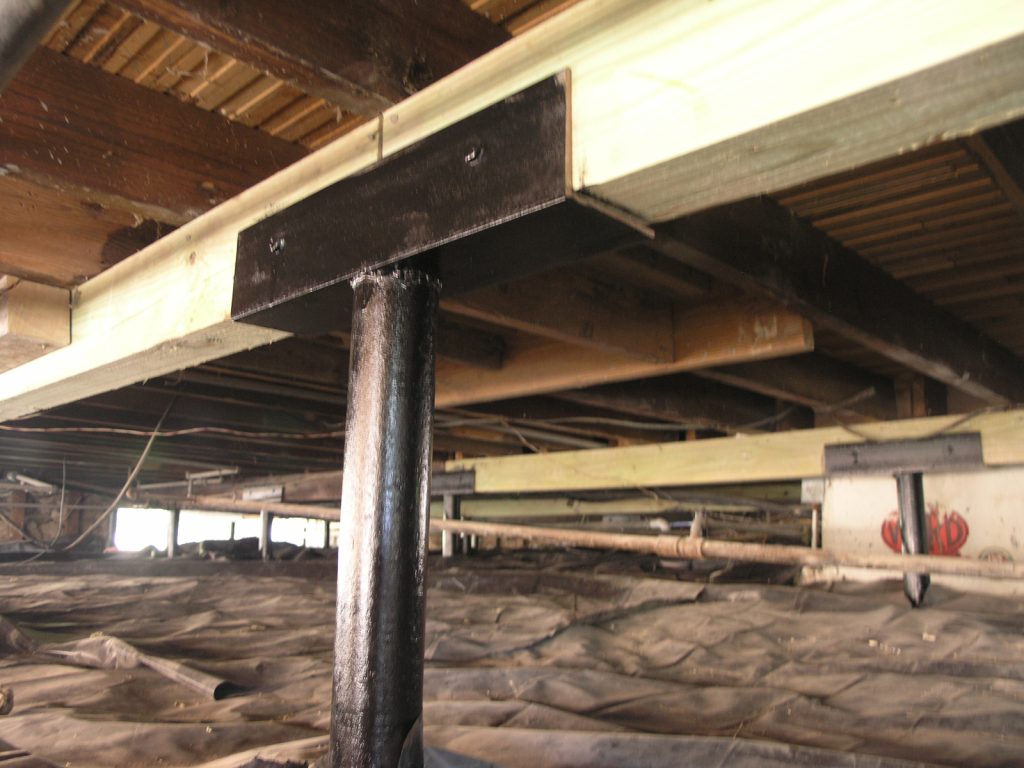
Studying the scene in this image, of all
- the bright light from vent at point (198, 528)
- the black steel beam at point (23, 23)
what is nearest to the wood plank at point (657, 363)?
the black steel beam at point (23, 23)

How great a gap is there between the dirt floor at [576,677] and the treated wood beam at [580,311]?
3.16 ft

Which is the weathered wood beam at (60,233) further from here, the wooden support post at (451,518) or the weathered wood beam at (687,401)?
the wooden support post at (451,518)

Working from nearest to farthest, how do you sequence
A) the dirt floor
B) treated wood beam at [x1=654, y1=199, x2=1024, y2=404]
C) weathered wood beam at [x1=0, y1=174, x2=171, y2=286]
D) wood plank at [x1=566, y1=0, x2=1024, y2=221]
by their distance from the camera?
wood plank at [x1=566, y1=0, x2=1024, y2=221], the dirt floor, treated wood beam at [x1=654, y1=199, x2=1024, y2=404], weathered wood beam at [x1=0, y1=174, x2=171, y2=286]

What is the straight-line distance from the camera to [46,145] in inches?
54.9

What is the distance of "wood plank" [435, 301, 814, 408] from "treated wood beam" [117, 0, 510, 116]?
4.45 ft

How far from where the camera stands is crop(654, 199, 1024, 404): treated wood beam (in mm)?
1653

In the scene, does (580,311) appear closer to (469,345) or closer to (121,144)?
(469,345)

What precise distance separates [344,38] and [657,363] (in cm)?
160

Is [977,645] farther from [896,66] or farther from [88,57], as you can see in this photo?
[88,57]

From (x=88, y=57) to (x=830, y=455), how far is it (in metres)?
3.36

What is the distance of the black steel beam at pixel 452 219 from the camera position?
102cm

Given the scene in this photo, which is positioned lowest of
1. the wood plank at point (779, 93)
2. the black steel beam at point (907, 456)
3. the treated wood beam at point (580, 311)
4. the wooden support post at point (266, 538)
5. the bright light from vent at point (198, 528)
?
the bright light from vent at point (198, 528)

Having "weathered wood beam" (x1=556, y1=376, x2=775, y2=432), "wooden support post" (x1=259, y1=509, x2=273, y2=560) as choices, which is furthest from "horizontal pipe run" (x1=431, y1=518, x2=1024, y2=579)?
"wooden support post" (x1=259, y1=509, x2=273, y2=560)

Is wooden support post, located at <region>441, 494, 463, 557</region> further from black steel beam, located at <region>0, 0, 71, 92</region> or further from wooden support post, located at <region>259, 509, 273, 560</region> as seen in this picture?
black steel beam, located at <region>0, 0, 71, 92</region>
